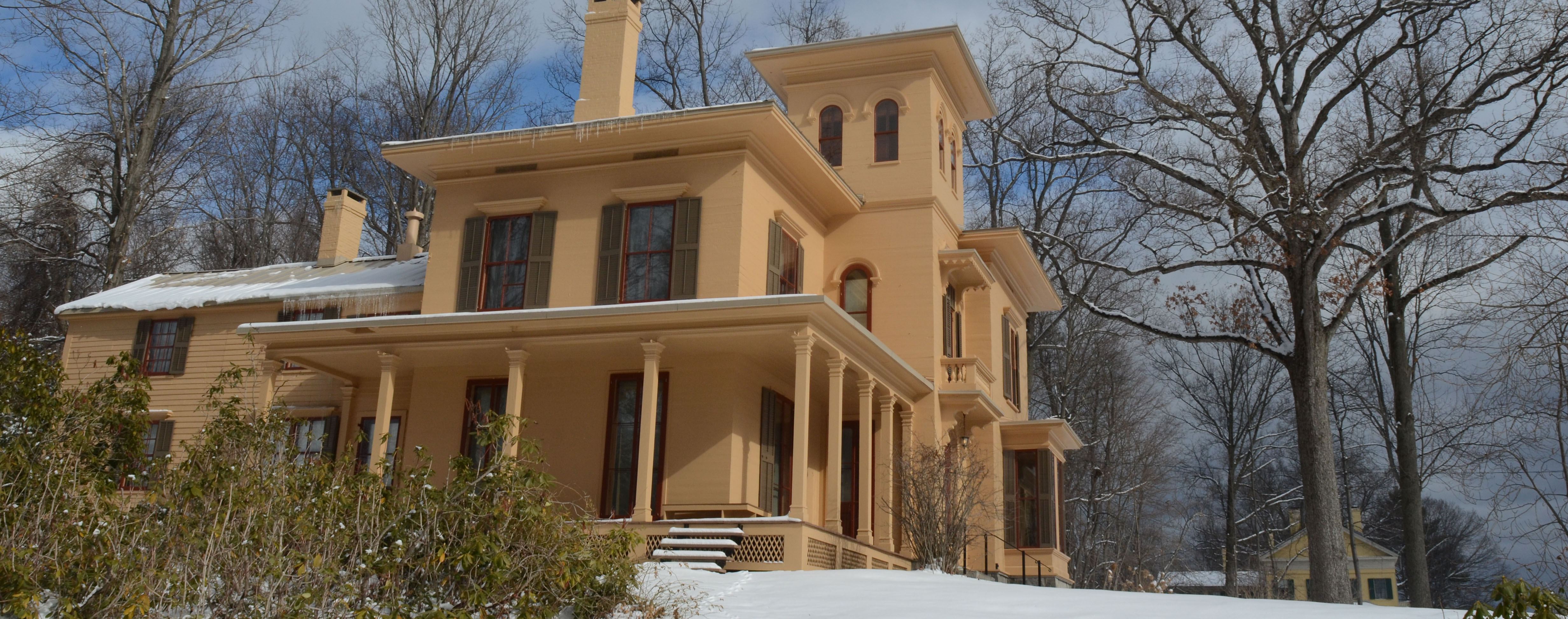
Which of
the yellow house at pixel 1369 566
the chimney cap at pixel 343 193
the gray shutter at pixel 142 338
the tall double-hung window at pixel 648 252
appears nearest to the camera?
the tall double-hung window at pixel 648 252

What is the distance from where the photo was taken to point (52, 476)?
876 cm

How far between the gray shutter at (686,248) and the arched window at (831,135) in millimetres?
4288

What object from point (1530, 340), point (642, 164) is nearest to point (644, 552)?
point (642, 164)

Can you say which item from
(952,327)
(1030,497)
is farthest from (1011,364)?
(952,327)

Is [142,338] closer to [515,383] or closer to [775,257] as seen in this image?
[515,383]

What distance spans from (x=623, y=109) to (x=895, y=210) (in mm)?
4993

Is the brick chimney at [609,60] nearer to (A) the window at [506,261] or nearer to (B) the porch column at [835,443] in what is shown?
(A) the window at [506,261]

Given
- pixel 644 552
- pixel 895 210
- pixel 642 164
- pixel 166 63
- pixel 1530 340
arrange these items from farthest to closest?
pixel 166 63, pixel 895 210, pixel 642 164, pixel 644 552, pixel 1530 340

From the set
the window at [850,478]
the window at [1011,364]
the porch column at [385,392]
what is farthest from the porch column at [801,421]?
the window at [1011,364]

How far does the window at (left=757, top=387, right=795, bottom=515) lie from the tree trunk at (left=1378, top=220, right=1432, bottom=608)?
1039 cm

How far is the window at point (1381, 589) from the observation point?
154 ft

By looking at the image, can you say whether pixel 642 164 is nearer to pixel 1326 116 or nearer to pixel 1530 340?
pixel 1326 116

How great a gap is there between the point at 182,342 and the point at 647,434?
12551mm

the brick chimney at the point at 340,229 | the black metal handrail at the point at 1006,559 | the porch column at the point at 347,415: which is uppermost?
the brick chimney at the point at 340,229
